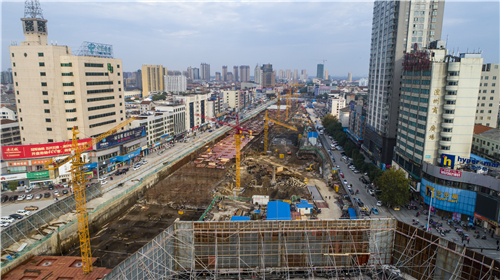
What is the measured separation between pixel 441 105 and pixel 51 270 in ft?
146

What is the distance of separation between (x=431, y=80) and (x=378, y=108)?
16569 mm

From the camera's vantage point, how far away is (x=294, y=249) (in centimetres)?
2253

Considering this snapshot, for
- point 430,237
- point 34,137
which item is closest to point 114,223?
point 34,137

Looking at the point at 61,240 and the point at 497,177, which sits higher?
the point at 497,177

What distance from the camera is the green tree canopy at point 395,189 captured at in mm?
36562

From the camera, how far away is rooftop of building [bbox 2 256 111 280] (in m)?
22.3

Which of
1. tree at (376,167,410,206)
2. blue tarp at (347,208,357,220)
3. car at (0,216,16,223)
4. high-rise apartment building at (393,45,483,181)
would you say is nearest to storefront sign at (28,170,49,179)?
car at (0,216,16,223)

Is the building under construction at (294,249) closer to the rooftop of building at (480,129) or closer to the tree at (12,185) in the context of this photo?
the tree at (12,185)

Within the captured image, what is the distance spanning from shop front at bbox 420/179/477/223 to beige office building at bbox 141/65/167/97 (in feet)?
540

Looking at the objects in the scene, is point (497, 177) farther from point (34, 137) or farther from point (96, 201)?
point (34, 137)

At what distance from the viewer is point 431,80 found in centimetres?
3650

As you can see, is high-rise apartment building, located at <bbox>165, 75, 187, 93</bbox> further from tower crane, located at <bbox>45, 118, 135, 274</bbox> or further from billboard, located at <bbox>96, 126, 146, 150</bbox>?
billboard, located at <bbox>96, 126, 146, 150</bbox>

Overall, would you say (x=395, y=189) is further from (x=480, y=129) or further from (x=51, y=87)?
(x=51, y=87)

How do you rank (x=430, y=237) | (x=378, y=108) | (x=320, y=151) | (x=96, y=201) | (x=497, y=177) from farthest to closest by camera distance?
(x=320, y=151) < (x=378, y=108) < (x=96, y=201) < (x=497, y=177) < (x=430, y=237)
